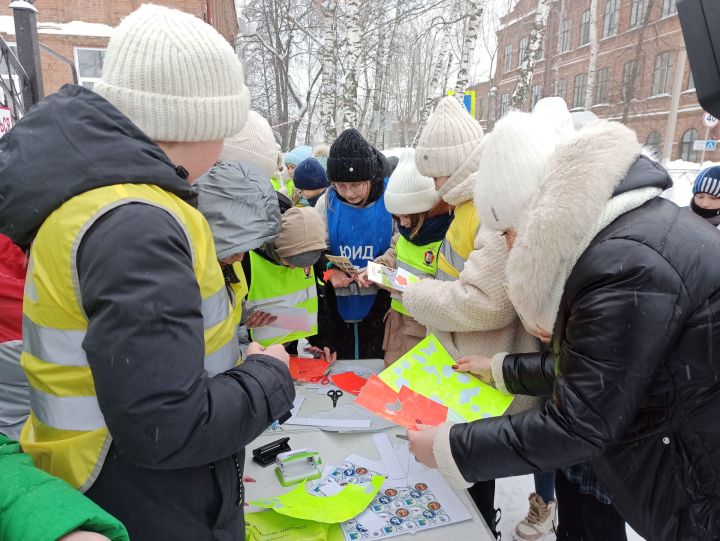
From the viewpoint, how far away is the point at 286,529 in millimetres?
1280

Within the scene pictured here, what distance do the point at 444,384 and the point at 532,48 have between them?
37.3 feet

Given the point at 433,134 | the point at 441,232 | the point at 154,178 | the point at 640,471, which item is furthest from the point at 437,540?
the point at 433,134

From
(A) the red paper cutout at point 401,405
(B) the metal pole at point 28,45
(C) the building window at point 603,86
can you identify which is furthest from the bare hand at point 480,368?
(C) the building window at point 603,86

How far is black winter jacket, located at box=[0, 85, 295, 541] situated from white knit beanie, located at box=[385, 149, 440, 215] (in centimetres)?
169

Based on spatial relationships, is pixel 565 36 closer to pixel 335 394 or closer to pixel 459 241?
pixel 459 241

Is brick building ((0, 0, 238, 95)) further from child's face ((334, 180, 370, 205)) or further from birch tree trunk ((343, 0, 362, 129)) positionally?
child's face ((334, 180, 370, 205))

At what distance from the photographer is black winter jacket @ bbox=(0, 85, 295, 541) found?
726 millimetres

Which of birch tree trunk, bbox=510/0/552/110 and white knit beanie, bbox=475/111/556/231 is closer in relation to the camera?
white knit beanie, bbox=475/111/556/231

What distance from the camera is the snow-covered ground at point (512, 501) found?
96.6 inches

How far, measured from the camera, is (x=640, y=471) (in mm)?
1110

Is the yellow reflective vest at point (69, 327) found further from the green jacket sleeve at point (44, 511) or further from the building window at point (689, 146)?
the building window at point (689, 146)

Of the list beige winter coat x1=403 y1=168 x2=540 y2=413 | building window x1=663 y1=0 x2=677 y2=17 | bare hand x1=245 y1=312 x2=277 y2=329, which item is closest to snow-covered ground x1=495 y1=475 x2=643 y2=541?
beige winter coat x1=403 y1=168 x2=540 y2=413

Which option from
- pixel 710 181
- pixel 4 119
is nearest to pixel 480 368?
pixel 4 119

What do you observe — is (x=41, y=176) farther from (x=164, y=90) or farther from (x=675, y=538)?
(x=675, y=538)
